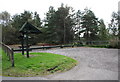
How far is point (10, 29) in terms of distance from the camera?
64.0 ft

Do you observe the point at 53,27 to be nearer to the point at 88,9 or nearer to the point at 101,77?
the point at 88,9

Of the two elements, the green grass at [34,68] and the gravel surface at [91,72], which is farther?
the green grass at [34,68]

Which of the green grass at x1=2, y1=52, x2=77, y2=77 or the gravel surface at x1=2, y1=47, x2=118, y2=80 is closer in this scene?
the gravel surface at x1=2, y1=47, x2=118, y2=80

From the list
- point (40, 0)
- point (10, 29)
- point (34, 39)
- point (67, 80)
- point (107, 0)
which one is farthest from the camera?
point (34, 39)

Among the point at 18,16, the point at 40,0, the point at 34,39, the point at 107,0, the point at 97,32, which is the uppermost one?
the point at 18,16

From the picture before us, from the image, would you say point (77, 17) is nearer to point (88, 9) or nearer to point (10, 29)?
point (88, 9)

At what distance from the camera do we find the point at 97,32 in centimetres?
2612

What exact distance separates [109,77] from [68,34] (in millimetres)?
20468

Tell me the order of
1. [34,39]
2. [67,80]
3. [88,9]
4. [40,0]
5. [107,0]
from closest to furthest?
[67,80], [107,0], [40,0], [34,39], [88,9]

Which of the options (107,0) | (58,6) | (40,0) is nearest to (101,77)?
(107,0)

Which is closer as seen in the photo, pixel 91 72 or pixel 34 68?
pixel 91 72

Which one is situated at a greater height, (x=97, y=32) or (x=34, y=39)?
(x=97, y=32)

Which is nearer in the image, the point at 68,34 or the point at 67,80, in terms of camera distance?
the point at 67,80

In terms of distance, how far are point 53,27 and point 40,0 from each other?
1212cm
